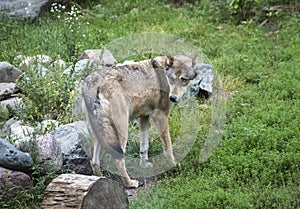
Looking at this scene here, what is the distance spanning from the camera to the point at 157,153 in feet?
26.1

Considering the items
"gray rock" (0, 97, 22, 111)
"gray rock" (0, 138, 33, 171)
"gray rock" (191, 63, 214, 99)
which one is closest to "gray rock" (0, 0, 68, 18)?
"gray rock" (0, 97, 22, 111)

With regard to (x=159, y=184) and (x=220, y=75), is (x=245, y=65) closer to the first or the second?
(x=220, y=75)

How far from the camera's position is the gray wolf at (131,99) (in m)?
6.65

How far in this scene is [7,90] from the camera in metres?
9.27

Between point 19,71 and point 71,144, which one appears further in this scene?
point 19,71

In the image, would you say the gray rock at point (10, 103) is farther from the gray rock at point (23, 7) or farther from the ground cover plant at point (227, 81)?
the gray rock at point (23, 7)

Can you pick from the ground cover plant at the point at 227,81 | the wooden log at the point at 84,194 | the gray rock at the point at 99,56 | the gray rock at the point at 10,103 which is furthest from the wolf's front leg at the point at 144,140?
the gray rock at the point at 99,56

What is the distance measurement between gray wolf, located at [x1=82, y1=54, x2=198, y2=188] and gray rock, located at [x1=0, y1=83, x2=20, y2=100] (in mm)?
2665

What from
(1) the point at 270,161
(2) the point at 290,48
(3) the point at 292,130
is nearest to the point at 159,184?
(1) the point at 270,161

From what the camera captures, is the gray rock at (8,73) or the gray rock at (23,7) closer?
the gray rock at (8,73)

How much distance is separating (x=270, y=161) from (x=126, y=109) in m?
1.80

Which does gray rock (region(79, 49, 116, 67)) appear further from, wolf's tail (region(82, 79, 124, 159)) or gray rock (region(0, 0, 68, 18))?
gray rock (region(0, 0, 68, 18))

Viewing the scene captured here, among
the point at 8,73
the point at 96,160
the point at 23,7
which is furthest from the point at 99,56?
the point at 23,7

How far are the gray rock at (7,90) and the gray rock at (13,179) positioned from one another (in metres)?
3.12
